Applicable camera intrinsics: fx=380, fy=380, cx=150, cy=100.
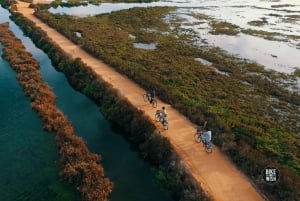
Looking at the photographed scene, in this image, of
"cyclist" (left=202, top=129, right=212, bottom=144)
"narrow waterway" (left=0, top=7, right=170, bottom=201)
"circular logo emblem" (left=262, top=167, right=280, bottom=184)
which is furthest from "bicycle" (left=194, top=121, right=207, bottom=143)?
"circular logo emblem" (left=262, top=167, right=280, bottom=184)

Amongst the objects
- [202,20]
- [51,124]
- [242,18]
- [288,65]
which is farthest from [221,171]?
[242,18]

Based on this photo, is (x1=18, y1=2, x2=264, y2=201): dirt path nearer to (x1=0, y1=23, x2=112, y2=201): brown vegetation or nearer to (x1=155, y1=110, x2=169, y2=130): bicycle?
(x1=155, y1=110, x2=169, y2=130): bicycle

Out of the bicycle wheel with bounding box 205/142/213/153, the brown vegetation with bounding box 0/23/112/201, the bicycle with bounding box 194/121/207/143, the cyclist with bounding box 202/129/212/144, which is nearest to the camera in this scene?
the brown vegetation with bounding box 0/23/112/201

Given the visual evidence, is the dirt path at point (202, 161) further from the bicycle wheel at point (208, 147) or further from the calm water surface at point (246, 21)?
the calm water surface at point (246, 21)

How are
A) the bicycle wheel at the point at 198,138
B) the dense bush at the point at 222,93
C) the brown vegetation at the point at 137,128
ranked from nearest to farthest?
the brown vegetation at the point at 137,128 → the dense bush at the point at 222,93 → the bicycle wheel at the point at 198,138

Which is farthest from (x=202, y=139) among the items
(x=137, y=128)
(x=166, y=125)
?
(x=137, y=128)

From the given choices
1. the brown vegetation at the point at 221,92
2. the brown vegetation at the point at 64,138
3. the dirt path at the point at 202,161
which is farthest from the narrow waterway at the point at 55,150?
the brown vegetation at the point at 221,92

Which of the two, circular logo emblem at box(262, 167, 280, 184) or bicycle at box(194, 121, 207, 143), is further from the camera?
bicycle at box(194, 121, 207, 143)
